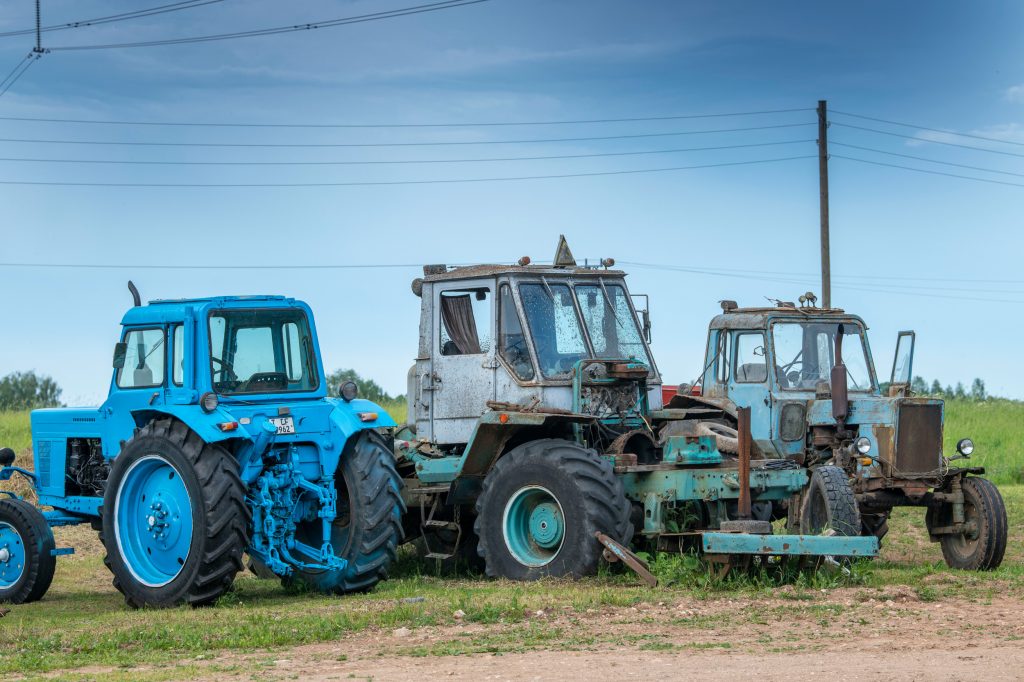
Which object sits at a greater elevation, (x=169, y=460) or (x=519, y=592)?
(x=169, y=460)

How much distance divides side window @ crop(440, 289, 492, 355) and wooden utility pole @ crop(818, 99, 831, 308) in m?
17.7

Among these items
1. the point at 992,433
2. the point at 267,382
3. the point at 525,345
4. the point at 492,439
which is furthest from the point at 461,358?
the point at 992,433

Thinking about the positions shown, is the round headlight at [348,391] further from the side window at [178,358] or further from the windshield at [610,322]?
the windshield at [610,322]

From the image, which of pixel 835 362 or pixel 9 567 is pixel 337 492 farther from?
pixel 835 362

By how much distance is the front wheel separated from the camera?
1523 centimetres

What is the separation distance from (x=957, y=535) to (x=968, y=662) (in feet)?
20.3

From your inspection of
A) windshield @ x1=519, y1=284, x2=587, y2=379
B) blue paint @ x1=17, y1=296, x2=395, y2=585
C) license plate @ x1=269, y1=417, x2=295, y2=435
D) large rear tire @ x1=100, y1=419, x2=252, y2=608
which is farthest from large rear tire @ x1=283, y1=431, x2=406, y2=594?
windshield @ x1=519, y1=284, x2=587, y2=379

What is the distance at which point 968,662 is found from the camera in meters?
9.81

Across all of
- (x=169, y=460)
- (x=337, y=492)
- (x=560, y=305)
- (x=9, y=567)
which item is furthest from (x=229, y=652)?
(x=560, y=305)

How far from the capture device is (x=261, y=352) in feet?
46.1

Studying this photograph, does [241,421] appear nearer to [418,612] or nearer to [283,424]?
[283,424]

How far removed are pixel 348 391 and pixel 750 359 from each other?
534 centimetres

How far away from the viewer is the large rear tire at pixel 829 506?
13.8m

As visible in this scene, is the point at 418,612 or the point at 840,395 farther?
the point at 840,395
